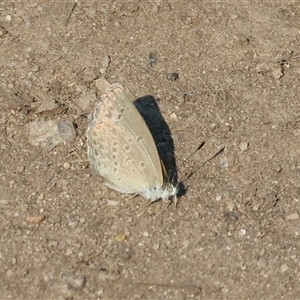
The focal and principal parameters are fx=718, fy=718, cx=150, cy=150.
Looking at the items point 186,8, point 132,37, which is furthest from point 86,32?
point 186,8

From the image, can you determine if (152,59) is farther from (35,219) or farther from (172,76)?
(35,219)

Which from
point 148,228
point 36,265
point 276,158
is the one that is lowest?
point 276,158

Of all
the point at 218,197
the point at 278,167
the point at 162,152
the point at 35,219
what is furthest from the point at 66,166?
the point at 278,167

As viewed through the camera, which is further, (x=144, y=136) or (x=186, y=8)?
(x=186, y=8)

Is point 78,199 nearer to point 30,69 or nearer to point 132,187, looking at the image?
point 132,187

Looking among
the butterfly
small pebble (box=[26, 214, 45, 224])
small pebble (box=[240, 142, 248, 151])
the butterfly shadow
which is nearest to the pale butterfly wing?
the butterfly

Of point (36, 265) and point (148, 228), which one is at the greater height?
point (36, 265)

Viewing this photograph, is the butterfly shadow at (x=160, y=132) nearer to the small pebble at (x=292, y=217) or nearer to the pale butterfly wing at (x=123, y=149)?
the pale butterfly wing at (x=123, y=149)
